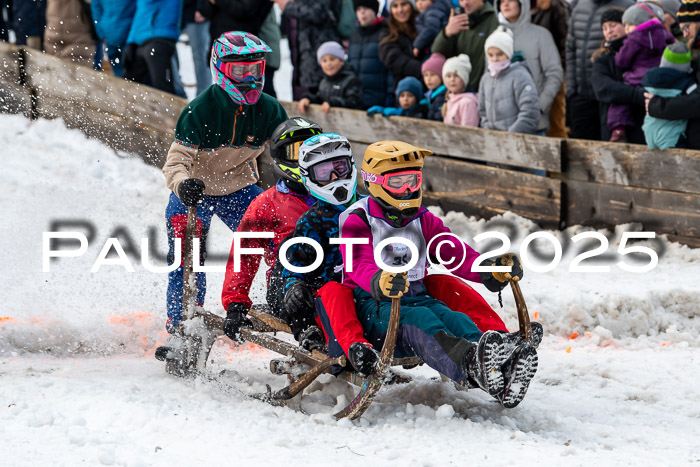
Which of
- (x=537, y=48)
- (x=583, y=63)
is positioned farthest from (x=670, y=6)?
(x=537, y=48)

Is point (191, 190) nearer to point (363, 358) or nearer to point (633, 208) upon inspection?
point (363, 358)

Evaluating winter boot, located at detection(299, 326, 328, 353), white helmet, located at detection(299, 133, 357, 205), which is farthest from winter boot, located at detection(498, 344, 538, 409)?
white helmet, located at detection(299, 133, 357, 205)

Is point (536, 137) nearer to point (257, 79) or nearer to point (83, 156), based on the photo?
point (257, 79)

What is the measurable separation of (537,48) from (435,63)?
98 centimetres

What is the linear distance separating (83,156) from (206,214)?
212 inches

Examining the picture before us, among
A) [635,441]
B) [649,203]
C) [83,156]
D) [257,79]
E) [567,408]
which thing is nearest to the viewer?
[635,441]

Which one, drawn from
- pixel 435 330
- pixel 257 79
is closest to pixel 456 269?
pixel 435 330

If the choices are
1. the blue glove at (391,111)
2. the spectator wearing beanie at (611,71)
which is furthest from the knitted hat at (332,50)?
the spectator wearing beanie at (611,71)

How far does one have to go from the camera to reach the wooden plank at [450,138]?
28.6 ft

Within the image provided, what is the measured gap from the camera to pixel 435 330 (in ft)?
15.6

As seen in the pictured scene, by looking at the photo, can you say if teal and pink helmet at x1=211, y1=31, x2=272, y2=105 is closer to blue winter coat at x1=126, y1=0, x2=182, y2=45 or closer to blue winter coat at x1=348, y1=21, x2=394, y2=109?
blue winter coat at x1=348, y1=21, x2=394, y2=109

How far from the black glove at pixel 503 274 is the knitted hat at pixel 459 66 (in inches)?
165

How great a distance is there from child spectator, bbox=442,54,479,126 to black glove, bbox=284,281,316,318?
13.7 ft

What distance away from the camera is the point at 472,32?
29.6 feet
